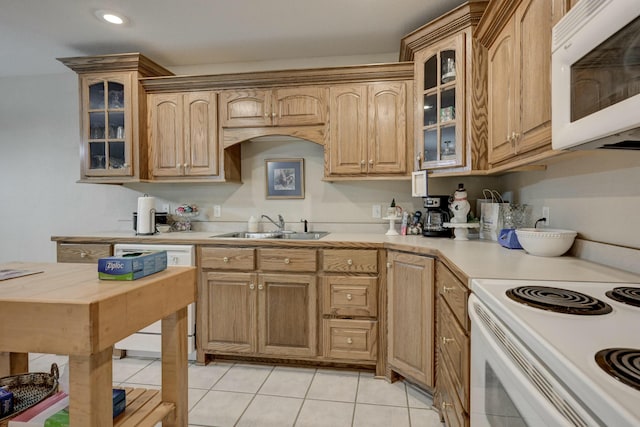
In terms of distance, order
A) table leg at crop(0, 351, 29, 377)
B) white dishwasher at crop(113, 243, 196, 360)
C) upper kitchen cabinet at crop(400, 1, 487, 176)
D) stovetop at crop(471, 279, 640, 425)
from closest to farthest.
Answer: stovetop at crop(471, 279, 640, 425) → table leg at crop(0, 351, 29, 377) → upper kitchen cabinet at crop(400, 1, 487, 176) → white dishwasher at crop(113, 243, 196, 360)

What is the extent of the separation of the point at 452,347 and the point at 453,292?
9.9 inches

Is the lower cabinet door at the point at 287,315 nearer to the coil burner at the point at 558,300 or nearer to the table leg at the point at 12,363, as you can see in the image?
the table leg at the point at 12,363

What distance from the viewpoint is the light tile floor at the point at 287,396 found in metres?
1.84

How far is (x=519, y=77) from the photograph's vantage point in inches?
→ 62.3

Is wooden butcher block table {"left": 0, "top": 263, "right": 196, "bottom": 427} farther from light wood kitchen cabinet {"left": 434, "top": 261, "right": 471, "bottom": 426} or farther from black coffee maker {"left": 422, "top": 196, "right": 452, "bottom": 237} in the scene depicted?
black coffee maker {"left": 422, "top": 196, "right": 452, "bottom": 237}

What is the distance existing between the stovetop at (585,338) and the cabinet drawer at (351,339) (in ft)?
4.39

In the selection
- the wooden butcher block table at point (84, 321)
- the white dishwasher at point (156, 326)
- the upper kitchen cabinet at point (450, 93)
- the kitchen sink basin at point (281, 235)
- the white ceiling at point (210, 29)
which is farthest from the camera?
the kitchen sink basin at point (281, 235)

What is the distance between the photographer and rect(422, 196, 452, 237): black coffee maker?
2441 millimetres

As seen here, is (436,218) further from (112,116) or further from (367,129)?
(112,116)

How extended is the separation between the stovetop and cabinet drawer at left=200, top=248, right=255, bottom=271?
1693mm

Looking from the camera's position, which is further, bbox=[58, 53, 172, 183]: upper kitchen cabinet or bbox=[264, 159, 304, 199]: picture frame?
bbox=[264, 159, 304, 199]: picture frame

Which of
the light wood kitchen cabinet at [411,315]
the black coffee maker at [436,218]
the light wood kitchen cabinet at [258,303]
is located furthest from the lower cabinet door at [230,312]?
the black coffee maker at [436,218]

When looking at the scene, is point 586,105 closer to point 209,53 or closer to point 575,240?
point 575,240

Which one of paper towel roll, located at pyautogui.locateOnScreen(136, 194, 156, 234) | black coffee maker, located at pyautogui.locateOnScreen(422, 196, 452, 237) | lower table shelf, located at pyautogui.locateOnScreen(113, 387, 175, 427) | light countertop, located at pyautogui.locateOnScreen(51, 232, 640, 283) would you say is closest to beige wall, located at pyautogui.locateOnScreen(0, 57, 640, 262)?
black coffee maker, located at pyautogui.locateOnScreen(422, 196, 452, 237)
